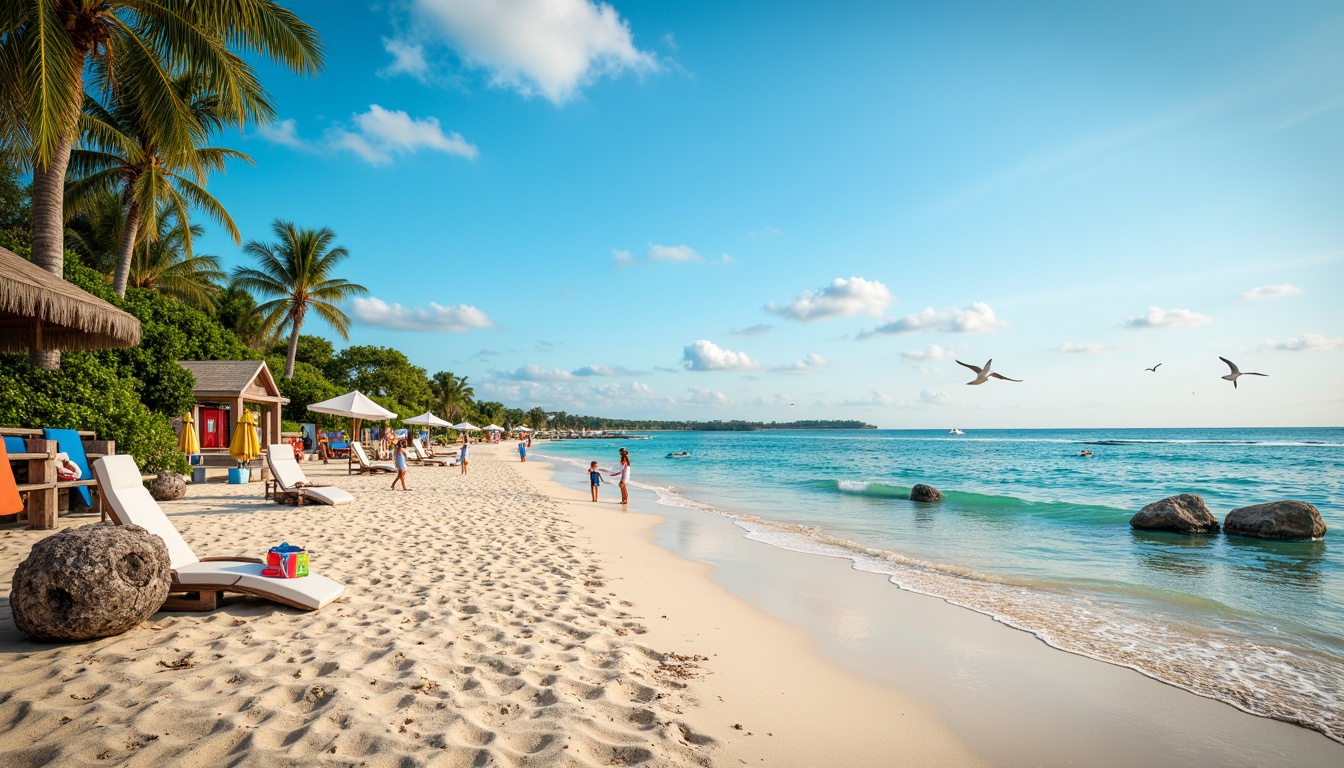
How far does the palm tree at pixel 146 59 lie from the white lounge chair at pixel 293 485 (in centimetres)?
330

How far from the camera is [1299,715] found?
4.12 metres

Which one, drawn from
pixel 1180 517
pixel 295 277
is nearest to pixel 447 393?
pixel 295 277

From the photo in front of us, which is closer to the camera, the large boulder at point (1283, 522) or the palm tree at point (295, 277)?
the large boulder at point (1283, 522)

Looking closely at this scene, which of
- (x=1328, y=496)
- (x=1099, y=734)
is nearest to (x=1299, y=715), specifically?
(x=1099, y=734)

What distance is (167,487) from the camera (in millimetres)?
10938

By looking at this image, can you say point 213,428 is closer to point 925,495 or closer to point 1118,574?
Result: point 925,495

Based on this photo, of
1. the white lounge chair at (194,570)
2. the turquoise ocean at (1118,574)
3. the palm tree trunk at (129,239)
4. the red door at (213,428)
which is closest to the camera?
the white lounge chair at (194,570)

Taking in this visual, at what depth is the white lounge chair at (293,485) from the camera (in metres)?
10.9

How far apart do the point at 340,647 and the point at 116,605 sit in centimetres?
140

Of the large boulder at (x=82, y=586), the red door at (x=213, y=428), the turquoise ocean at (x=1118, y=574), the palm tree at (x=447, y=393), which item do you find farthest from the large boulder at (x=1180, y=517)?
the palm tree at (x=447, y=393)

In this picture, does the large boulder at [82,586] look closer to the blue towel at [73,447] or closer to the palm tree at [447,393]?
the blue towel at [73,447]

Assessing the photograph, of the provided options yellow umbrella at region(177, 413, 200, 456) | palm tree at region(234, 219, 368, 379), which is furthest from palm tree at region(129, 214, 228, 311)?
yellow umbrella at region(177, 413, 200, 456)

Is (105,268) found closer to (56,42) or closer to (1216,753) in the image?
(56,42)

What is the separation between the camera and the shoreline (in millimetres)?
3592
